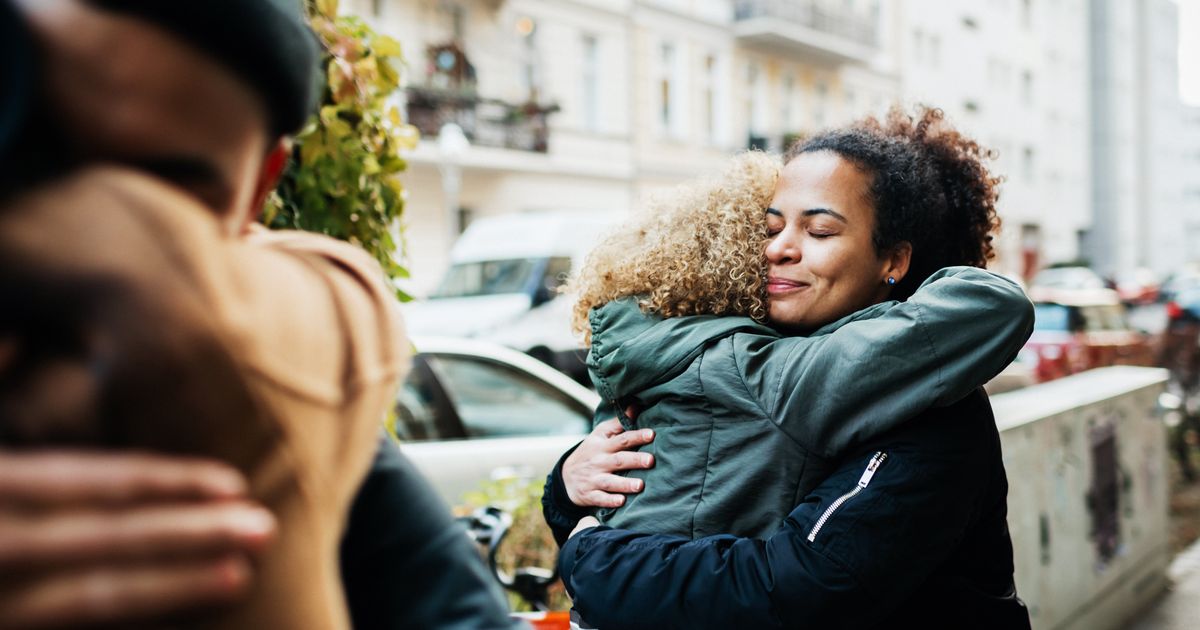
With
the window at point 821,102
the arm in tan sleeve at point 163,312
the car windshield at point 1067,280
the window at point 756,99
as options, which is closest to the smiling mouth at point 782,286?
the arm in tan sleeve at point 163,312

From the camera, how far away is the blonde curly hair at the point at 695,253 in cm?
190

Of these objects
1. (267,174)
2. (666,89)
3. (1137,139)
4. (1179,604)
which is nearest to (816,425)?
(267,174)

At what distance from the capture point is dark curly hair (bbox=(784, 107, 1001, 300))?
1.91m

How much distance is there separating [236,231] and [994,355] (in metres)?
1.29

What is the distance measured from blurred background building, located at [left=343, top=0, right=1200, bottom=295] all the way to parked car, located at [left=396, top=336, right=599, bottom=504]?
10.3 ft

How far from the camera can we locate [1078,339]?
13133 millimetres

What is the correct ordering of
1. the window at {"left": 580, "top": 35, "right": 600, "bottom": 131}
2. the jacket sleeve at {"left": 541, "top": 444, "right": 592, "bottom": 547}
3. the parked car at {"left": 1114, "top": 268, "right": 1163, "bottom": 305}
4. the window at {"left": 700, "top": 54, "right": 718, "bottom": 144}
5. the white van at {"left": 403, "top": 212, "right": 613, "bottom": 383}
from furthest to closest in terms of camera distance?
the parked car at {"left": 1114, "top": 268, "right": 1163, "bottom": 305}, the window at {"left": 700, "top": 54, "right": 718, "bottom": 144}, the window at {"left": 580, "top": 35, "right": 600, "bottom": 131}, the white van at {"left": 403, "top": 212, "right": 613, "bottom": 383}, the jacket sleeve at {"left": 541, "top": 444, "right": 592, "bottom": 547}

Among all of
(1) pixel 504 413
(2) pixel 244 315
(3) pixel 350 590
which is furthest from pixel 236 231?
(1) pixel 504 413

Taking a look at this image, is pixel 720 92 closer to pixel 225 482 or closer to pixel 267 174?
pixel 267 174

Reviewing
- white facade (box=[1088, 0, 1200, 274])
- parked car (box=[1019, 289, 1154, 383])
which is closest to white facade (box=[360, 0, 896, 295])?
parked car (box=[1019, 289, 1154, 383])

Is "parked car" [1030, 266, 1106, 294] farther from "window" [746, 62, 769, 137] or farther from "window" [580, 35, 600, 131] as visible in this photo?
"window" [580, 35, 600, 131]

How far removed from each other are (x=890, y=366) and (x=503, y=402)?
387cm

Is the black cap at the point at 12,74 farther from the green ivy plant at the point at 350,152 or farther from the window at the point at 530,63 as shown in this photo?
the window at the point at 530,63

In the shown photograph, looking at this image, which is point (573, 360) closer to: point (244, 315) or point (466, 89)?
point (244, 315)
